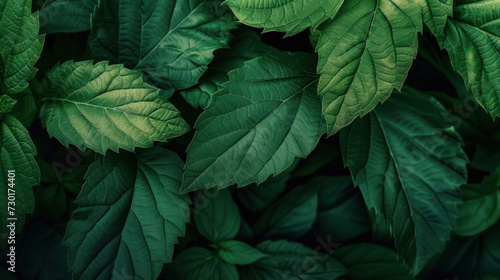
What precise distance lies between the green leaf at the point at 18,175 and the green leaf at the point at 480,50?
2.90ft

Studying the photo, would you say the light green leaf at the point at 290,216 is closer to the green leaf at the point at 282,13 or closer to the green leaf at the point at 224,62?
the green leaf at the point at 224,62

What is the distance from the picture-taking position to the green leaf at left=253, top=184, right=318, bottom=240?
1271 millimetres

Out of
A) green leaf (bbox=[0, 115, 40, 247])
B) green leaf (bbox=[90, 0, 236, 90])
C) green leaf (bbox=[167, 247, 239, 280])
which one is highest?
green leaf (bbox=[90, 0, 236, 90])

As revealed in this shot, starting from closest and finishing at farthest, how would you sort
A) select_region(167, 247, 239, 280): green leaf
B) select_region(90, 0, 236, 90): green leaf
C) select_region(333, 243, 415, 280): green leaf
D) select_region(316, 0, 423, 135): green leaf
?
select_region(316, 0, 423, 135): green leaf, select_region(90, 0, 236, 90): green leaf, select_region(167, 247, 239, 280): green leaf, select_region(333, 243, 415, 280): green leaf

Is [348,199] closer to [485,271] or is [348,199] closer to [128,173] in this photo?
[485,271]

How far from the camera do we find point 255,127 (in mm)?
954

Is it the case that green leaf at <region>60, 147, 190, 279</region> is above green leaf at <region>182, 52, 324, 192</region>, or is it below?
below

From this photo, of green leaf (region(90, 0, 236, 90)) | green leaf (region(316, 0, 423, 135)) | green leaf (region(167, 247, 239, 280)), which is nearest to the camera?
green leaf (region(316, 0, 423, 135))

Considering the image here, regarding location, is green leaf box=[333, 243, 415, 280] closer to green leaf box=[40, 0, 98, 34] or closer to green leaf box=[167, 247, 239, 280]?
green leaf box=[167, 247, 239, 280]

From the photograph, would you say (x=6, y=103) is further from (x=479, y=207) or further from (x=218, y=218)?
(x=479, y=207)

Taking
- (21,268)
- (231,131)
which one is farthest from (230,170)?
(21,268)

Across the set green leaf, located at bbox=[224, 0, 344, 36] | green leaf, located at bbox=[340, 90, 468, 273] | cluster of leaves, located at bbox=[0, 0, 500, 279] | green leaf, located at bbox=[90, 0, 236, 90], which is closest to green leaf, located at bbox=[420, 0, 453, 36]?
cluster of leaves, located at bbox=[0, 0, 500, 279]

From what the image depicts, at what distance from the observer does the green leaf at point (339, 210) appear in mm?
1310

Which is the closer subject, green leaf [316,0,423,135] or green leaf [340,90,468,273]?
green leaf [316,0,423,135]
